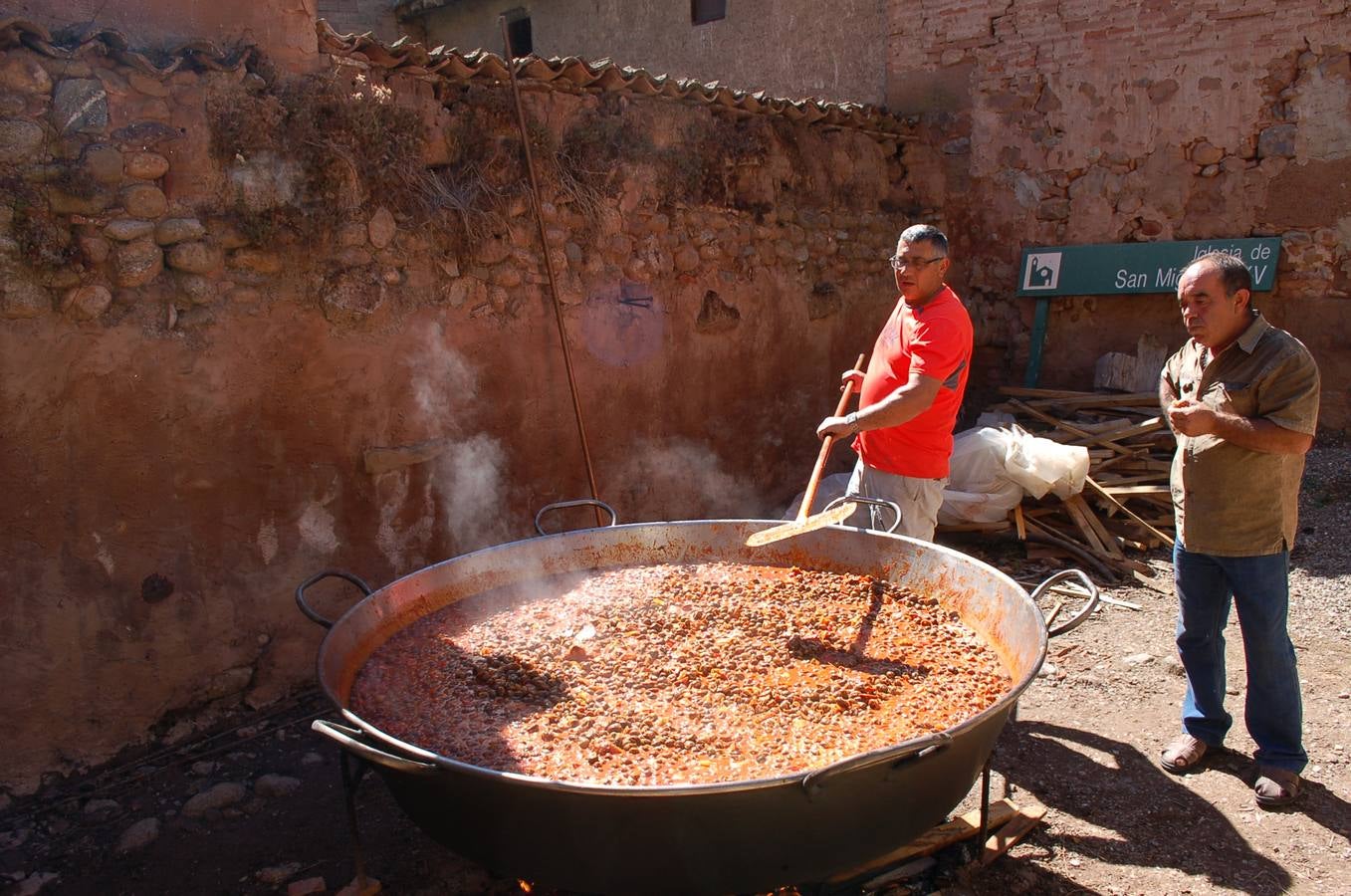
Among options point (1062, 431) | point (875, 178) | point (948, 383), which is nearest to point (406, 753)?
point (948, 383)

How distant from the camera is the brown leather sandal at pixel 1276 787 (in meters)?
3.16

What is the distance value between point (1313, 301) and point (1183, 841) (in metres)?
4.69

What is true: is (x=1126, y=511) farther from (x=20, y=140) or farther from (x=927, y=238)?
(x=20, y=140)

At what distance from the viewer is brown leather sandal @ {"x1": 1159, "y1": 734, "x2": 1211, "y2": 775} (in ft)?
11.2

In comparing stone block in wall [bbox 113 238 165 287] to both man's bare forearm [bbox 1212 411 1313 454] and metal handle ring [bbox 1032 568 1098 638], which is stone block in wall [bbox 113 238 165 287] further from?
man's bare forearm [bbox 1212 411 1313 454]

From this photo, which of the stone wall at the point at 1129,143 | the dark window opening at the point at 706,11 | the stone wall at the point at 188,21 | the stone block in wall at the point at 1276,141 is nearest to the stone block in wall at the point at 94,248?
the stone wall at the point at 188,21

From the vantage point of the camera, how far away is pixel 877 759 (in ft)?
6.17

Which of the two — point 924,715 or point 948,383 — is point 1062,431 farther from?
point 924,715

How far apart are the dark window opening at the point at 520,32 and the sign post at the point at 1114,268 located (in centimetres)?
660

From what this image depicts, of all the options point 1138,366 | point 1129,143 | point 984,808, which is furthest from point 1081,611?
point 1129,143

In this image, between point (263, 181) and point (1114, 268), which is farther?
point (1114, 268)

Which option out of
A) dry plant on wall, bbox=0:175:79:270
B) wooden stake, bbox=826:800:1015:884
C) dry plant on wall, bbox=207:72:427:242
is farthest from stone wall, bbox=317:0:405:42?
wooden stake, bbox=826:800:1015:884

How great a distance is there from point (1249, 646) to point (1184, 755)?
1.65 feet

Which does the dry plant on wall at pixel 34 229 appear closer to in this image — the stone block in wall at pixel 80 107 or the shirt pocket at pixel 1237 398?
the stone block in wall at pixel 80 107
